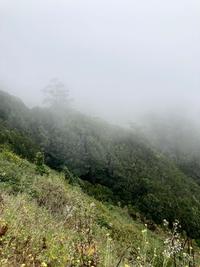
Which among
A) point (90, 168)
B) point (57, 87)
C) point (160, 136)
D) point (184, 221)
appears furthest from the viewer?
point (57, 87)

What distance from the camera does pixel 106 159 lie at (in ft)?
159

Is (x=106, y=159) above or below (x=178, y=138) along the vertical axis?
below

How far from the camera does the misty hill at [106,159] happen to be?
127ft

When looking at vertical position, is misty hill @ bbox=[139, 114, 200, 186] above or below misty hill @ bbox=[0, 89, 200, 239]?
above

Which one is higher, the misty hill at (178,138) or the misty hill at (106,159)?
the misty hill at (178,138)

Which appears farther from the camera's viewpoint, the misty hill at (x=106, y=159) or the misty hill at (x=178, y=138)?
the misty hill at (x=178, y=138)

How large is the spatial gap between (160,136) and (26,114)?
33.3m

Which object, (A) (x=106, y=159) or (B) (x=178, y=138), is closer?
(A) (x=106, y=159)

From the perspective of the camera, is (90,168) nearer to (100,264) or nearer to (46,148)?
(46,148)

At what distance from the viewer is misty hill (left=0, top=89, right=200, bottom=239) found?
3872 centimetres

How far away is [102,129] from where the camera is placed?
56.1 metres

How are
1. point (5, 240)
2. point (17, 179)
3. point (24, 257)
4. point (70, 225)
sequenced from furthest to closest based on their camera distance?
point (17, 179) < point (70, 225) < point (5, 240) < point (24, 257)

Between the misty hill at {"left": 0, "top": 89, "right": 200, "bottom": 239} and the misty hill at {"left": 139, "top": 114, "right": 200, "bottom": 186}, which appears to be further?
the misty hill at {"left": 139, "top": 114, "right": 200, "bottom": 186}

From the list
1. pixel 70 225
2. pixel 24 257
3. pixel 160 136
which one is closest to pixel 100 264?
pixel 24 257
